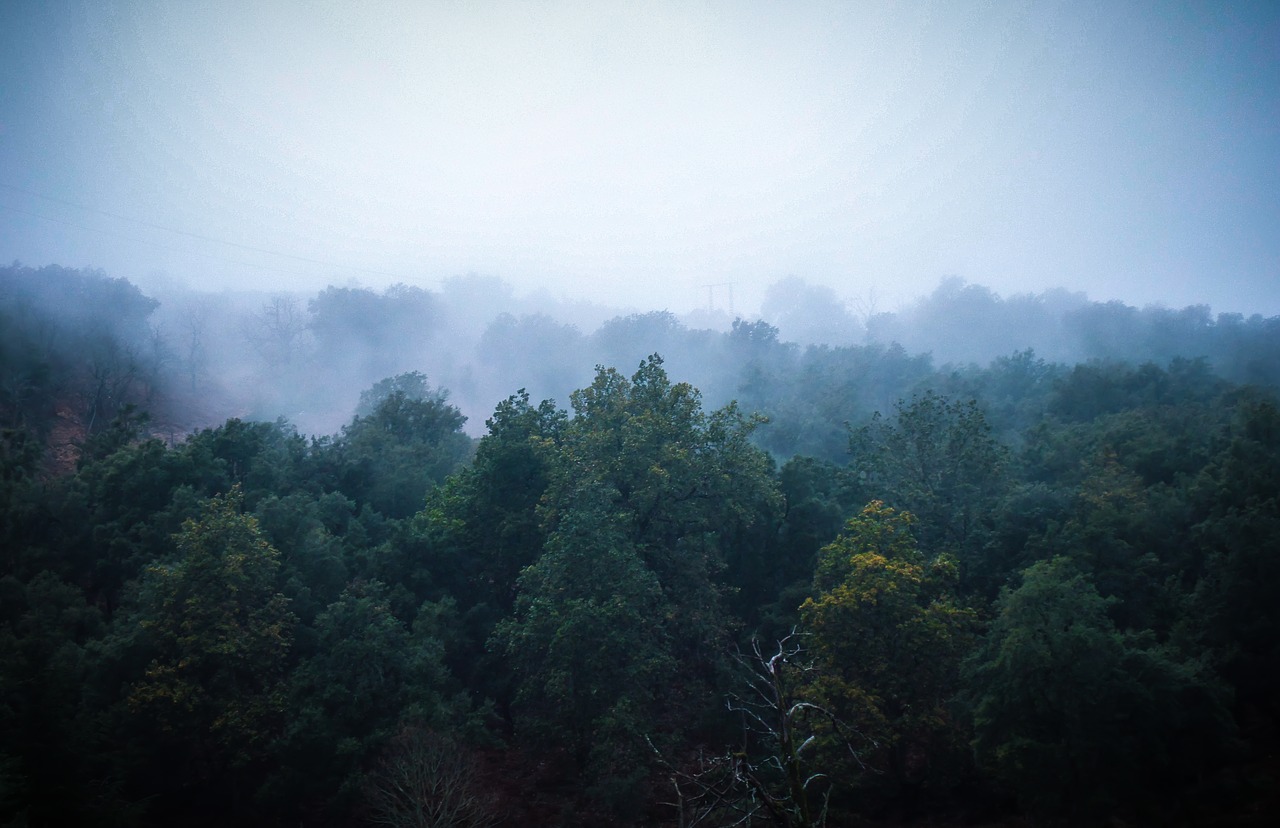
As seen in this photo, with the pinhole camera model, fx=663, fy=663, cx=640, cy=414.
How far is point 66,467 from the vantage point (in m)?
43.5

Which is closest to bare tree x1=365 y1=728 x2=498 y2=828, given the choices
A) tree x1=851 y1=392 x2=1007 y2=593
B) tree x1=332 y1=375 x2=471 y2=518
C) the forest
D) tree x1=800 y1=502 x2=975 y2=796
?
the forest

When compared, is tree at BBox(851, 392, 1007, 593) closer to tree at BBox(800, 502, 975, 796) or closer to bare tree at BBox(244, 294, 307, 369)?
tree at BBox(800, 502, 975, 796)

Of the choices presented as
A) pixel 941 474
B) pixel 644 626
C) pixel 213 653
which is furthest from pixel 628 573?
pixel 941 474

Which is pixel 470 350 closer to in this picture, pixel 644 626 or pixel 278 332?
pixel 278 332

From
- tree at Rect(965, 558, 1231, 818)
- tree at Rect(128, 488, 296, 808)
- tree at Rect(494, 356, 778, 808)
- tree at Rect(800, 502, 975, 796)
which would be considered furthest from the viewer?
tree at Rect(494, 356, 778, 808)

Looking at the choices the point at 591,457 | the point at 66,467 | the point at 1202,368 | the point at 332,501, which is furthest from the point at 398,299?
the point at 1202,368

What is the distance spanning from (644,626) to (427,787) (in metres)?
7.15

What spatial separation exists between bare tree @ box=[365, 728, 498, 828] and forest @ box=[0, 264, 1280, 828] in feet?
0.40

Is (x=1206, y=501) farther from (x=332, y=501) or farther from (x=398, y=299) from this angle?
(x=398, y=299)

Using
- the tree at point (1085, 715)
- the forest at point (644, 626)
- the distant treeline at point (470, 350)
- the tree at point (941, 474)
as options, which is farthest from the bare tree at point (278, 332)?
the tree at point (1085, 715)

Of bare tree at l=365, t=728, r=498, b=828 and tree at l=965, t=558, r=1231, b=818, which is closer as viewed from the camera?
bare tree at l=365, t=728, r=498, b=828

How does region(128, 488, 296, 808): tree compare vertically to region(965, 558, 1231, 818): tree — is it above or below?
below

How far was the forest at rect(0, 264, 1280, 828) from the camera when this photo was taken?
15.3m

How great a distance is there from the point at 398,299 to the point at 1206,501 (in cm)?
9319
